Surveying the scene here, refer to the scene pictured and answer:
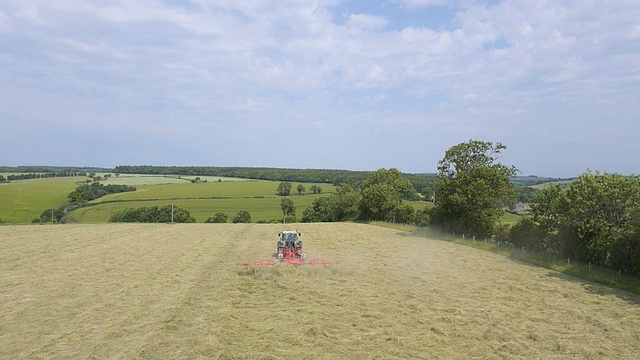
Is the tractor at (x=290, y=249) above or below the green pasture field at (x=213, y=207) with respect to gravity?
above

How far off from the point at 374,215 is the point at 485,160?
23231 millimetres

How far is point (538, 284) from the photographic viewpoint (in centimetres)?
1730

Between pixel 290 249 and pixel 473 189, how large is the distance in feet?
50.9

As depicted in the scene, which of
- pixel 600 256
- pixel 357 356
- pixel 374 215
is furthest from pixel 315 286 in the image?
pixel 374 215

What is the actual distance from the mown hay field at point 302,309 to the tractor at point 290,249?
5.06 ft

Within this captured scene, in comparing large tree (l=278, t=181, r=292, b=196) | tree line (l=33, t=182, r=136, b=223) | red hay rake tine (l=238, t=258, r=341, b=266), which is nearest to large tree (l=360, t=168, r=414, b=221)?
red hay rake tine (l=238, t=258, r=341, b=266)

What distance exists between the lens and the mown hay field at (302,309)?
392 inches

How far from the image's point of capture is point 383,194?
51.9 meters

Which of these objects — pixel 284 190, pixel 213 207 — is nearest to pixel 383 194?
pixel 213 207

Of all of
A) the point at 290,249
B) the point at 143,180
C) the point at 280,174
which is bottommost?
the point at 290,249

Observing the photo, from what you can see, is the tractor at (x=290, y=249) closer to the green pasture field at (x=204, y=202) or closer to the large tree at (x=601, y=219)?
the large tree at (x=601, y=219)

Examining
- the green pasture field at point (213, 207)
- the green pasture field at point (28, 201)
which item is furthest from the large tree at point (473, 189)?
the green pasture field at point (28, 201)

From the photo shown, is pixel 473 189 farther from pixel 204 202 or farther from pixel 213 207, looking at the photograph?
pixel 204 202

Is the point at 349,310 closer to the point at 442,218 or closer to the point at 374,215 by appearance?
the point at 442,218
